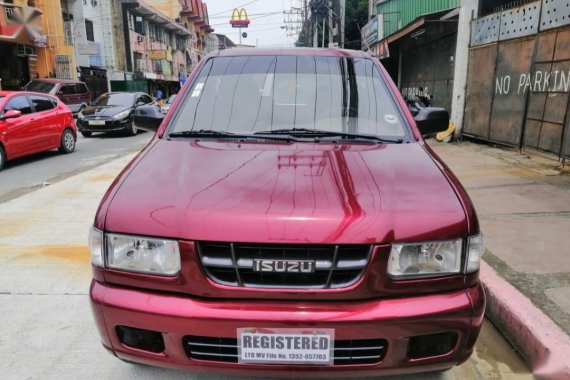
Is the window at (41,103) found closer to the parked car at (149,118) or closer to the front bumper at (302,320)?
the parked car at (149,118)

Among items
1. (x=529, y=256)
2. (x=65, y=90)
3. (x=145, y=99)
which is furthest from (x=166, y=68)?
(x=529, y=256)

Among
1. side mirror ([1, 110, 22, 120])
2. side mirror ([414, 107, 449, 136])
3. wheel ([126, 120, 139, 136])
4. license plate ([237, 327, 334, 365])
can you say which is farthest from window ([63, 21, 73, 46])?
license plate ([237, 327, 334, 365])

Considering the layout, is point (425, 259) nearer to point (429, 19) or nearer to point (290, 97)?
point (290, 97)

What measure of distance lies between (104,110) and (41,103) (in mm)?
4843

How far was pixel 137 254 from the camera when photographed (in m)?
1.96

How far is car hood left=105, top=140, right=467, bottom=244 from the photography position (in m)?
1.84

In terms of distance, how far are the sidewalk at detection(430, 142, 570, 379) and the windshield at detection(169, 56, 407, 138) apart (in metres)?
1.35

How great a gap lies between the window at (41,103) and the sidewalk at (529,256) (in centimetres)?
840

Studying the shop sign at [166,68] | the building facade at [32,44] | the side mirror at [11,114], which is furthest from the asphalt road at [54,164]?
the shop sign at [166,68]

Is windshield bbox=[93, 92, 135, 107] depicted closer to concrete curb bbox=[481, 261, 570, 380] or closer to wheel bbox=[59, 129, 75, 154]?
wheel bbox=[59, 129, 75, 154]

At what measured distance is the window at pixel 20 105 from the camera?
Answer: 8961mm

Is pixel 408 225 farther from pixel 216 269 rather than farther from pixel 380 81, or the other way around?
pixel 380 81

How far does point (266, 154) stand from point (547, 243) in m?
2.86

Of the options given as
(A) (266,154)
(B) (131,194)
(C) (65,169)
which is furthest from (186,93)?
(C) (65,169)
